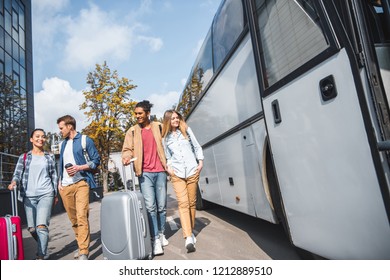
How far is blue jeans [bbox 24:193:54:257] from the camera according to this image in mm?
3659

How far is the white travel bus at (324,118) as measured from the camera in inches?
68.0

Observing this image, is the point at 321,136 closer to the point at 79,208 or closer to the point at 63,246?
the point at 79,208

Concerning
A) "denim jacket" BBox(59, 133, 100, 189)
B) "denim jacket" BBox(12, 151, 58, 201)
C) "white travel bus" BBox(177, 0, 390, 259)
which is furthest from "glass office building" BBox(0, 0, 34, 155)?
"white travel bus" BBox(177, 0, 390, 259)

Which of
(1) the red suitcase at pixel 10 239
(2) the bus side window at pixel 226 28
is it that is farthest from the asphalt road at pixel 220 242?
(2) the bus side window at pixel 226 28

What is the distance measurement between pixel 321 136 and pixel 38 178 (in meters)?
3.46

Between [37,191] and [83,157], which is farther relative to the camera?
[83,157]

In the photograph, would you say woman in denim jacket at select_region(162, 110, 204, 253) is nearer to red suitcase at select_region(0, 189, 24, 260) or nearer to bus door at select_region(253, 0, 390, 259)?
bus door at select_region(253, 0, 390, 259)

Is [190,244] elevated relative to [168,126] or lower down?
lower down

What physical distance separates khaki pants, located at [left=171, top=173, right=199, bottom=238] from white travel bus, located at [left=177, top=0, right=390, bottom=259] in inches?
34.7

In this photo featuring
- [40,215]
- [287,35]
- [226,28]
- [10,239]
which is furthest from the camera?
[226,28]

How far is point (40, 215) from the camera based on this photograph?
3713 millimetres

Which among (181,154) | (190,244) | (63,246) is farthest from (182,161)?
(63,246)
